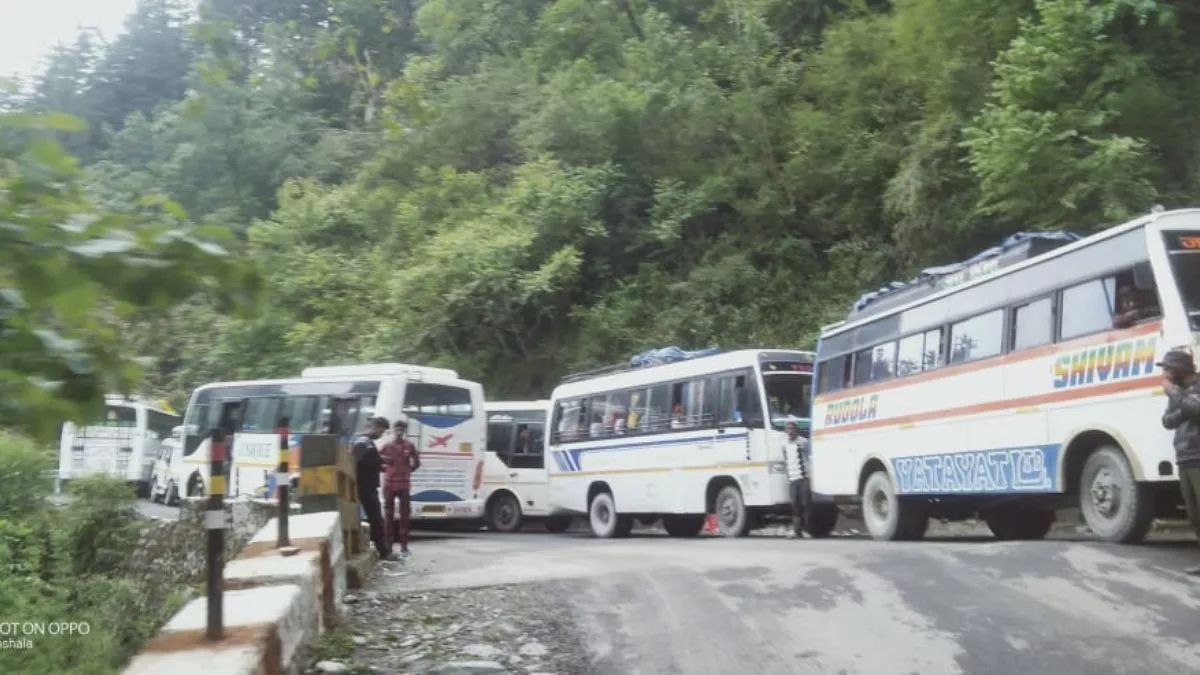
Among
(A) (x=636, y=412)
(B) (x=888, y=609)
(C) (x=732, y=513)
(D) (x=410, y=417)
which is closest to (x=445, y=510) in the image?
(D) (x=410, y=417)

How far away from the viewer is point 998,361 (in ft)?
38.0

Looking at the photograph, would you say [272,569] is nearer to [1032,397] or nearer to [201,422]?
[1032,397]

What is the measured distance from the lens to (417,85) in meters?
5.79

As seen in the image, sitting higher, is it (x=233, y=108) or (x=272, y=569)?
(x=233, y=108)

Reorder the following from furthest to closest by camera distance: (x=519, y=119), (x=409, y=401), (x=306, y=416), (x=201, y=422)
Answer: (x=519, y=119) < (x=201, y=422) < (x=306, y=416) < (x=409, y=401)

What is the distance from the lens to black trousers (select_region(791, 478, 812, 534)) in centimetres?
1571

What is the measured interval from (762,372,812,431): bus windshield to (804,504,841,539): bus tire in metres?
1.18

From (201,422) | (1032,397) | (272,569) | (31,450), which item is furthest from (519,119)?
(31,450)

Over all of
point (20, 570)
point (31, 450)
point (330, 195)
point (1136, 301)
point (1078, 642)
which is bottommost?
point (20, 570)

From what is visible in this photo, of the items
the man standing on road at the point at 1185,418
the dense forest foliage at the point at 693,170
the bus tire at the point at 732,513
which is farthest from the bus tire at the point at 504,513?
the man standing on road at the point at 1185,418

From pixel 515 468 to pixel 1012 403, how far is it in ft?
44.1

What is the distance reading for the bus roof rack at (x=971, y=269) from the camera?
11758 millimetres

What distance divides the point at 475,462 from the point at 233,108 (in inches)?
616

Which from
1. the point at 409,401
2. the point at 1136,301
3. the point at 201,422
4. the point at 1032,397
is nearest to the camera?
the point at 1136,301
